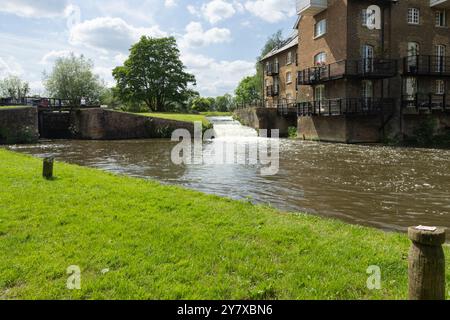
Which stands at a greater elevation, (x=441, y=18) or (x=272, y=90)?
(x=441, y=18)

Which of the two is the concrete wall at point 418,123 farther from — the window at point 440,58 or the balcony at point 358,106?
the window at point 440,58

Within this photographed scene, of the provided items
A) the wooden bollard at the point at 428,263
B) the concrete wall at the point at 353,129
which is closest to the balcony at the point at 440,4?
the concrete wall at the point at 353,129

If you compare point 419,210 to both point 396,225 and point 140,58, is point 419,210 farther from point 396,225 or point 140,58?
point 140,58

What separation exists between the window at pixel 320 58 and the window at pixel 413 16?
6.26m

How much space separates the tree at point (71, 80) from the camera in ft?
185

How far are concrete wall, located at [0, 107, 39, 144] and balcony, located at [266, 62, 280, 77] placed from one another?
25770 millimetres

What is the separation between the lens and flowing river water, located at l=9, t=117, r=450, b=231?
26.6ft

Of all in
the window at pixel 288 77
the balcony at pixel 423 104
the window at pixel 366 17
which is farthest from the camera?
the window at pixel 288 77

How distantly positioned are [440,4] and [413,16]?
214cm

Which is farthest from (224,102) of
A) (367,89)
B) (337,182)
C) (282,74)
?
(337,182)

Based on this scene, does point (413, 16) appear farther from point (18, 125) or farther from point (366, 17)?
point (18, 125)

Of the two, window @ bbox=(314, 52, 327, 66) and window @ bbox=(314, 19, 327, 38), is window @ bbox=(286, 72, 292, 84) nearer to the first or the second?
window @ bbox=(314, 19, 327, 38)

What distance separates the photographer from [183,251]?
4590 mm

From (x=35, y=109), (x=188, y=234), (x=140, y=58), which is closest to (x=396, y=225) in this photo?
(x=188, y=234)
